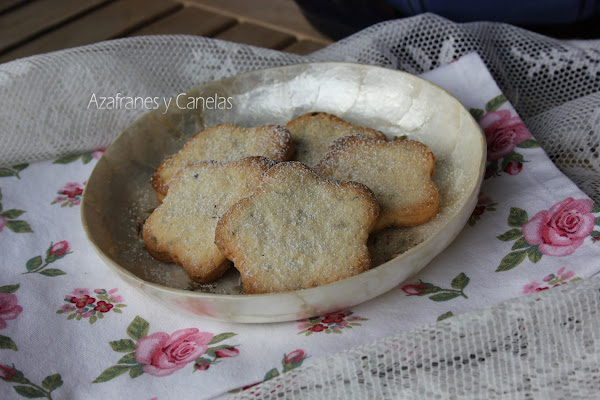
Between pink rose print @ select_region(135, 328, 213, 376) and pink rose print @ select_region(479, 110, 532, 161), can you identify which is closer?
pink rose print @ select_region(135, 328, 213, 376)

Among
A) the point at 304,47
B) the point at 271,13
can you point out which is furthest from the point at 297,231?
the point at 271,13

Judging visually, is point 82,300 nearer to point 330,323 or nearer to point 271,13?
point 330,323

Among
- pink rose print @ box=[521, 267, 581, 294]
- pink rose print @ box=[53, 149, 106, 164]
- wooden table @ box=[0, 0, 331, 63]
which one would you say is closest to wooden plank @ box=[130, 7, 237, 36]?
wooden table @ box=[0, 0, 331, 63]

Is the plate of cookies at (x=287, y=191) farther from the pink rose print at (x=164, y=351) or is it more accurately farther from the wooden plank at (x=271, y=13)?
the wooden plank at (x=271, y=13)

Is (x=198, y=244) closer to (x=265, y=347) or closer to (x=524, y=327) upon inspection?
(x=265, y=347)

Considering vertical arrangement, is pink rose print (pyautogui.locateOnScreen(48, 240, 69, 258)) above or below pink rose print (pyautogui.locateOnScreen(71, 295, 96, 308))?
above

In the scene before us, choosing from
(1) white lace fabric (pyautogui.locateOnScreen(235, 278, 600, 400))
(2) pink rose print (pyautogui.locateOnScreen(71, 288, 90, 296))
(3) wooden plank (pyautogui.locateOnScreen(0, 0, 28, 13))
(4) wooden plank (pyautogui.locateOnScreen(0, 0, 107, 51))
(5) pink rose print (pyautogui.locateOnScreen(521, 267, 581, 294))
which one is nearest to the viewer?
(1) white lace fabric (pyautogui.locateOnScreen(235, 278, 600, 400))

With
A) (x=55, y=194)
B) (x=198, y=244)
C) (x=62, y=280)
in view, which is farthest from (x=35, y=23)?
(x=198, y=244)

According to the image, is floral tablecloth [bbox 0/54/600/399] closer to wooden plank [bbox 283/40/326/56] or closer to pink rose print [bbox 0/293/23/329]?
pink rose print [bbox 0/293/23/329]
